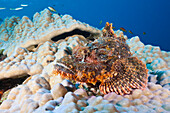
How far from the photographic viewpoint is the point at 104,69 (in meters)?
2.25

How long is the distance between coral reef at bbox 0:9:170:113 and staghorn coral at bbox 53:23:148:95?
21 millimetres

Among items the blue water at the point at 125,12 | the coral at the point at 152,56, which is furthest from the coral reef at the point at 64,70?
the blue water at the point at 125,12

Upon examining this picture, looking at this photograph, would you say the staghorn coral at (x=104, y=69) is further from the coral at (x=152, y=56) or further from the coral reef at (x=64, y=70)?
the coral at (x=152, y=56)

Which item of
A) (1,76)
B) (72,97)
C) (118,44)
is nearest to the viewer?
(72,97)

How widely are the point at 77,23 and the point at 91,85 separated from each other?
3094mm

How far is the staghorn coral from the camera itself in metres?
2.21

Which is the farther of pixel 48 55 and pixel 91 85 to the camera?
pixel 48 55

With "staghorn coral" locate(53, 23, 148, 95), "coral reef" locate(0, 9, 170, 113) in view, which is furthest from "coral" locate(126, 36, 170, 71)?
"staghorn coral" locate(53, 23, 148, 95)

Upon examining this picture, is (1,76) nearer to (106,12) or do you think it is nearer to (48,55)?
(48,55)

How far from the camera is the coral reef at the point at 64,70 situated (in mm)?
1790

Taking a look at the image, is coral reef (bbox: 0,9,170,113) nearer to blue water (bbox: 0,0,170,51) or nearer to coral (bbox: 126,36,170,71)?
coral (bbox: 126,36,170,71)

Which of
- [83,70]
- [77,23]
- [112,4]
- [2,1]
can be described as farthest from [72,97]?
[112,4]

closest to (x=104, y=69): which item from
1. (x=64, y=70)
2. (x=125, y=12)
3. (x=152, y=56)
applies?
(x=64, y=70)

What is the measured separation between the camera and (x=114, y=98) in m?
2.03
